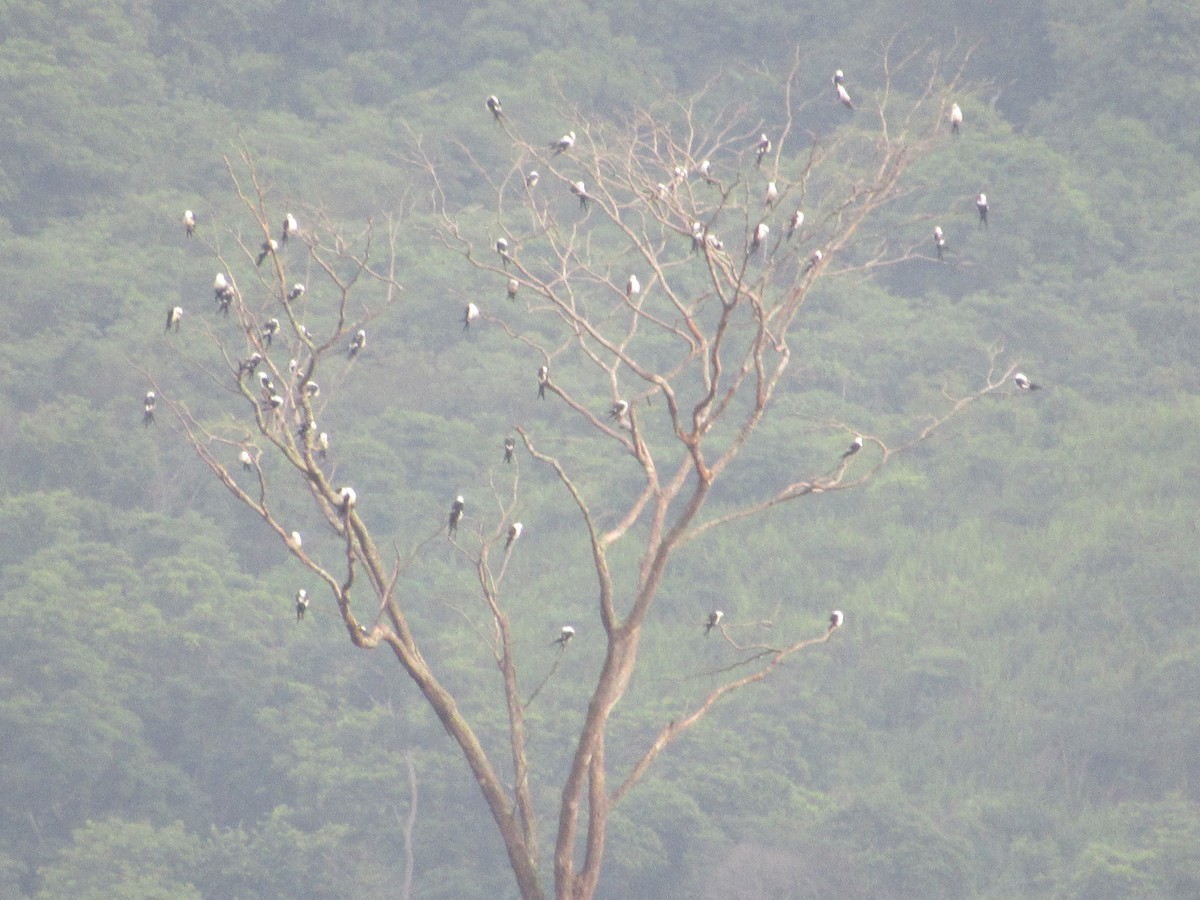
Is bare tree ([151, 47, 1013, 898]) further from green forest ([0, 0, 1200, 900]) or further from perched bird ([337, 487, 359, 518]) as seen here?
green forest ([0, 0, 1200, 900])

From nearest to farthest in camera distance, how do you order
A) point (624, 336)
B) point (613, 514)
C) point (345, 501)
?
point (345, 501) → point (613, 514) → point (624, 336)

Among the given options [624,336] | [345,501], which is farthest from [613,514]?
[624,336]

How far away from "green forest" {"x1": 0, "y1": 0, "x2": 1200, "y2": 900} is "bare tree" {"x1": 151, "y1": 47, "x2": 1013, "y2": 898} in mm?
294

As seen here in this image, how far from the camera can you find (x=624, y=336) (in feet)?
80.1

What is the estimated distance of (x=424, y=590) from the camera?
20562 millimetres

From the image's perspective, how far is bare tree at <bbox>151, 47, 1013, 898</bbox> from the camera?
19.7ft

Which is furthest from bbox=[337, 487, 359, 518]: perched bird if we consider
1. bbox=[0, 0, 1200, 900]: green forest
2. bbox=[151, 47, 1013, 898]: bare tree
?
bbox=[0, 0, 1200, 900]: green forest

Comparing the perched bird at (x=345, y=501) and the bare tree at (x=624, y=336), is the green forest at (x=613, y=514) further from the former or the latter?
the perched bird at (x=345, y=501)

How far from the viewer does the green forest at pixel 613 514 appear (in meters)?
17.8

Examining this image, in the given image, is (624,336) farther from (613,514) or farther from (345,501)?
Result: (345,501)

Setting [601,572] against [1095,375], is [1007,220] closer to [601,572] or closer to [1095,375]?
[1095,375]

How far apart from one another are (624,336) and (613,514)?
383 inches

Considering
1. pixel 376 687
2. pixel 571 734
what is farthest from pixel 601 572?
pixel 376 687

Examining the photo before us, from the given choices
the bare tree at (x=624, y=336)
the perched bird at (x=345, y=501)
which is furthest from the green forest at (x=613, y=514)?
the perched bird at (x=345, y=501)
